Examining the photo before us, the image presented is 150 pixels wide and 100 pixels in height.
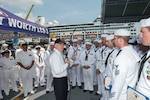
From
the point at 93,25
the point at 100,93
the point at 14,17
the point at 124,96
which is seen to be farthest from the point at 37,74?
the point at 93,25

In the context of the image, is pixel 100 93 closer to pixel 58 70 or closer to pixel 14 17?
pixel 58 70

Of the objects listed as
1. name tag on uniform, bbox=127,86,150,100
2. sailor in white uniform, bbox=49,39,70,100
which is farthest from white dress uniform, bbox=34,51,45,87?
name tag on uniform, bbox=127,86,150,100

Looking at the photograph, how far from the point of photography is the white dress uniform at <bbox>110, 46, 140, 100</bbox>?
3332mm

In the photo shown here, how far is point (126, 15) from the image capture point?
1312 centimetres

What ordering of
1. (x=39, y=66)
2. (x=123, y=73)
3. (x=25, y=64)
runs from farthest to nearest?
(x=39, y=66)
(x=25, y=64)
(x=123, y=73)

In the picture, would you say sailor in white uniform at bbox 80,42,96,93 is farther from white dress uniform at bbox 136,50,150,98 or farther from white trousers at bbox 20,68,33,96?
white dress uniform at bbox 136,50,150,98

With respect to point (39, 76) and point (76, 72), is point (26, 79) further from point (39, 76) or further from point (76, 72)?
point (76, 72)

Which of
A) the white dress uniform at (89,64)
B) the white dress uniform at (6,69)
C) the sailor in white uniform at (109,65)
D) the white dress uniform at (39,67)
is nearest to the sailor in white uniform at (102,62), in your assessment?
the white dress uniform at (89,64)

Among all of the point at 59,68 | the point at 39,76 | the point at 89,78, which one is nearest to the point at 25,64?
the point at 39,76

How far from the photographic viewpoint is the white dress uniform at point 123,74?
333cm

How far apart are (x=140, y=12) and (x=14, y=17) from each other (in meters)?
8.79

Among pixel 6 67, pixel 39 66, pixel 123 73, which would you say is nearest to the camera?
pixel 123 73

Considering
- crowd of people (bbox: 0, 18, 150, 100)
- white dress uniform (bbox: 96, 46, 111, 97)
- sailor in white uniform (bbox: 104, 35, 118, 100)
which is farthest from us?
white dress uniform (bbox: 96, 46, 111, 97)

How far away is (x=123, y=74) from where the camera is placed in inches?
131
